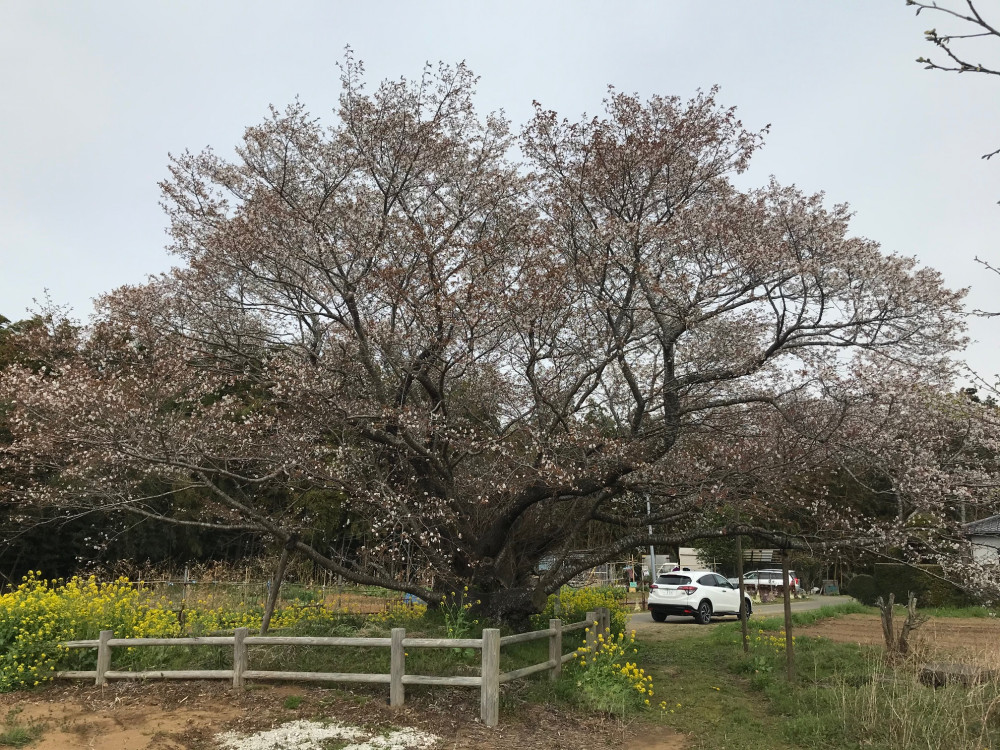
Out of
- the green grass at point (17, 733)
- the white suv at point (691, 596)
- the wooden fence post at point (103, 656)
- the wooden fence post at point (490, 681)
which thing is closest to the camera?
the green grass at point (17, 733)

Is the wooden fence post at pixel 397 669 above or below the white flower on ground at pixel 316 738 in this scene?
above

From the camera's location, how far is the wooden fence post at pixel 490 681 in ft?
22.4

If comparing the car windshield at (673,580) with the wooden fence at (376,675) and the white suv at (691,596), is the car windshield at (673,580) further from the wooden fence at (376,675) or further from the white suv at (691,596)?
the wooden fence at (376,675)

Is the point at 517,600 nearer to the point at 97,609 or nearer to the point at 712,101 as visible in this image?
the point at 97,609

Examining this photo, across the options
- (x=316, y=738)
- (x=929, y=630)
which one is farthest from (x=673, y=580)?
(x=316, y=738)

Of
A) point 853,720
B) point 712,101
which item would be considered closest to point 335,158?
point 712,101

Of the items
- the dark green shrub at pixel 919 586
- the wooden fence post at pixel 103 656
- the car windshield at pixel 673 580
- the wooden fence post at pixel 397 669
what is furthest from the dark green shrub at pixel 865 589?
the wooden fence post at pixel 103 656

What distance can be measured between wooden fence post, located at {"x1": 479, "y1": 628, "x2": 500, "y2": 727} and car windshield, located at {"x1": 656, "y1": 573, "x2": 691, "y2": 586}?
12.5 meters

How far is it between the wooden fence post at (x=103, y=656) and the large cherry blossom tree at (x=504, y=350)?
160 cm

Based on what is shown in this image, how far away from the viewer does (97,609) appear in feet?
30.3

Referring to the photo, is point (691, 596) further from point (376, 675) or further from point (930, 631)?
point (376, 675)

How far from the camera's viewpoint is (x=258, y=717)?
22.6 ft

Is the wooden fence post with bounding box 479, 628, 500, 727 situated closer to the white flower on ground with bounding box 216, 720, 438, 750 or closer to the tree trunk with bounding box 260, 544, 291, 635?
the white flower on ground with bounding box 216, 720, 438, 750

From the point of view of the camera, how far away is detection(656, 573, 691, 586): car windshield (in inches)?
722
